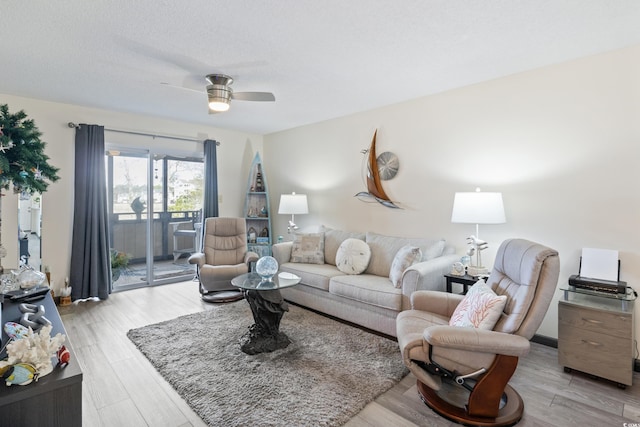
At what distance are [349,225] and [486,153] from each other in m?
2.00

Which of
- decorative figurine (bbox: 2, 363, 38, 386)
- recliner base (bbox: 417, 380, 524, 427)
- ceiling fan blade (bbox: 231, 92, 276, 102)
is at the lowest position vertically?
recliner base (bbox: 417, 380, 524, 427)

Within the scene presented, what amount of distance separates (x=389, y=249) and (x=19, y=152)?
322 centimetres

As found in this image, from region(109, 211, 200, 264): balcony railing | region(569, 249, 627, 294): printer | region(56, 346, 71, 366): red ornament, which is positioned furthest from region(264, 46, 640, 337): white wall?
region(56, 346, 71, 366): red ornament

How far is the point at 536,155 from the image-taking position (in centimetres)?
296

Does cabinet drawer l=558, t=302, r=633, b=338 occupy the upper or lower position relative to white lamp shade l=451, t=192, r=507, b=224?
lower

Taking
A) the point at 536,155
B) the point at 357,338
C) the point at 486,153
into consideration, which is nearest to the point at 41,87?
the point at 357,338

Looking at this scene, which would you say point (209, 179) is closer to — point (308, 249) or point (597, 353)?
point (308, 249)

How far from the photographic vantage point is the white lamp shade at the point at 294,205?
15.9 feet

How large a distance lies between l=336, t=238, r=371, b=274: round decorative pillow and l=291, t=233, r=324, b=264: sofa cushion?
42cm

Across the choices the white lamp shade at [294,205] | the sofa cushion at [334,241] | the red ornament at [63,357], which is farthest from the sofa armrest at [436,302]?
the white lamp shade at [294,205]

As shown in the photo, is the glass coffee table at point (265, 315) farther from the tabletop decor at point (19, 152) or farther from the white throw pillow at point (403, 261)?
the tabletop decor at point (19, 152)

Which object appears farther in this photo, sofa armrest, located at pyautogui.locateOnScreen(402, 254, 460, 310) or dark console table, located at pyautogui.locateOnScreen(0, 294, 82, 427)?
sofa armrest, located at pyautogui.locateOnScreen(402, 254, 460, 310)

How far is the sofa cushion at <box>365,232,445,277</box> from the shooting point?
3.42m

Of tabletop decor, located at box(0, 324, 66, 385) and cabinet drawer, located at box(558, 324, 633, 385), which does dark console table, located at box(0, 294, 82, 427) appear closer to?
tabletop decor, located at box(0, 324, 66, 385)
